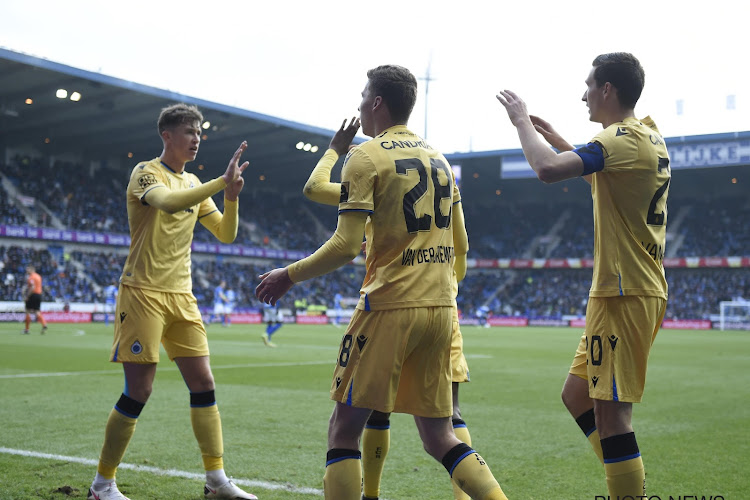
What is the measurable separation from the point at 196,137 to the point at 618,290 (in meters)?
2.96

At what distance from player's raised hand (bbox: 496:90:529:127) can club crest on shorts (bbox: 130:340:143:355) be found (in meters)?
2.58

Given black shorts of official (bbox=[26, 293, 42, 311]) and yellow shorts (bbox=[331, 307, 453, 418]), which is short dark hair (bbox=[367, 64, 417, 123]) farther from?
black shorts of official (bbox=[26, 293, 42, 311])

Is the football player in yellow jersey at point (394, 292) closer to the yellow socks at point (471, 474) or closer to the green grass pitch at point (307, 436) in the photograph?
the yellow socks at point (471, 474)

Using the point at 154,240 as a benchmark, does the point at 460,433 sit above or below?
below

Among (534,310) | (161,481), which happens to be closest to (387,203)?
(161,481)

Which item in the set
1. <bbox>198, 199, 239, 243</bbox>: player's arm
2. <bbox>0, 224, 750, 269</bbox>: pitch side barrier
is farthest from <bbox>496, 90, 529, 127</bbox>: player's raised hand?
<bbox>0, 224, 750, 269</bbox>: pitch side barrier

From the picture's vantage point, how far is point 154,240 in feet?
15.5

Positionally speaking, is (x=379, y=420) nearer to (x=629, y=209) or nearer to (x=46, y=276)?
(x=629, y=209)

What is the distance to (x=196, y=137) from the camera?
497cm

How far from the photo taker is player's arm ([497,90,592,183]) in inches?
127

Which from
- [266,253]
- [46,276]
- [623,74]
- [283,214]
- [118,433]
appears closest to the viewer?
[623,74]

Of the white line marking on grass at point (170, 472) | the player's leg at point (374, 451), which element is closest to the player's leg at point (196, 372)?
the white line marking on grass at point (170, 472)

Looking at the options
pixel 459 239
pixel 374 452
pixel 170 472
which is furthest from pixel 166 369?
pixel 459 239

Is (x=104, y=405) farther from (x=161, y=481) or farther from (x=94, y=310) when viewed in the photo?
(x=94, y=310)
